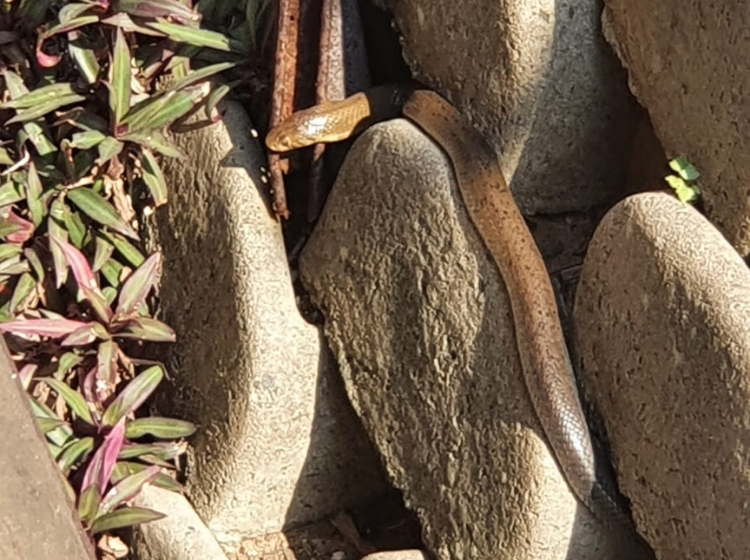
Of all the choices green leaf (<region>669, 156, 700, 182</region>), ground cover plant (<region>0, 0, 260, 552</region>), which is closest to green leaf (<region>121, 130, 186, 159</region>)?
ground cover plant (<region>0, 0, 260, 552</region>)

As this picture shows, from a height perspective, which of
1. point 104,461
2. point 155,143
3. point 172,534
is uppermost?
point 155,143

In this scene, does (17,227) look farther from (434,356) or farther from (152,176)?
(434,356)

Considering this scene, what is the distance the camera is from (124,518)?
3.01 meters

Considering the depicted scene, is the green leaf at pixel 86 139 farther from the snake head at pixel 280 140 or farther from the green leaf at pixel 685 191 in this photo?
the green leaf at pixel 685 191

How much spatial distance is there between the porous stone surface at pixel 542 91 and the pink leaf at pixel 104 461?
46.2 inches

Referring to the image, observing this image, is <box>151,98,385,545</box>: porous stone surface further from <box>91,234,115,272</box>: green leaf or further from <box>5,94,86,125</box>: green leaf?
<box>5,94,86,125</box>: green leaf

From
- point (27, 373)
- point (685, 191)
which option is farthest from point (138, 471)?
point (685, 191)

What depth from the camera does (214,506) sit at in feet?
10.3

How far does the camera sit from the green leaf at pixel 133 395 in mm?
3166

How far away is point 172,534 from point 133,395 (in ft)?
1.27

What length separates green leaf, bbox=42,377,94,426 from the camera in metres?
3.13

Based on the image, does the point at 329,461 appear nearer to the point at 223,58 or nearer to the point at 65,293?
the point at 65,293

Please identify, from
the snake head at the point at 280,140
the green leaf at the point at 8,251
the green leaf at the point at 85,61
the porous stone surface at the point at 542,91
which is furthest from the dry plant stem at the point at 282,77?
the green leaf at the point at 8,251

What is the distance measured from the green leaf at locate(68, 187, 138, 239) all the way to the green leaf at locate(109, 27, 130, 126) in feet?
0.70
